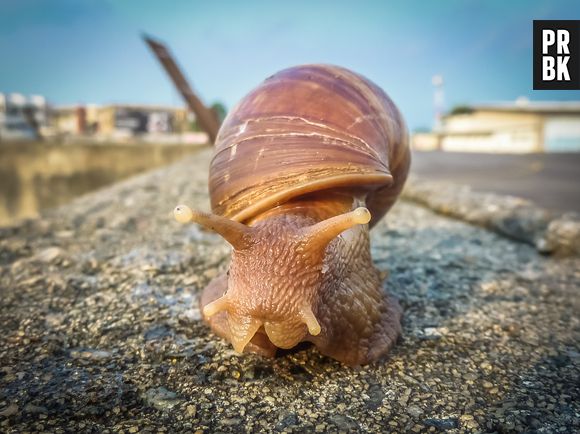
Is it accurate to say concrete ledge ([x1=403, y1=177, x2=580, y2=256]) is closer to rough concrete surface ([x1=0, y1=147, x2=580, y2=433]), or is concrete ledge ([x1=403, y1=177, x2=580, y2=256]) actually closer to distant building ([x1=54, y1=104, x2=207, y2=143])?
rough concrete surface ([x1=0, y1=147, x2=580, y2=433])

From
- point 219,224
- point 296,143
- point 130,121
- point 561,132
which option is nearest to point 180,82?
point 296,143

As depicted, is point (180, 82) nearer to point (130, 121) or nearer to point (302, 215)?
point (302, 215)

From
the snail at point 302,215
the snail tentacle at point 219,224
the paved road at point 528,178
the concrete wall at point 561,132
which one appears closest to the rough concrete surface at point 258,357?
the snail at point 302,215

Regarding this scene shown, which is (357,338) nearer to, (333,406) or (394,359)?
(394,359)

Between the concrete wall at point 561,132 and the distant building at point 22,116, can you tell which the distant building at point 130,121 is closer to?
the distant building at point 22,116

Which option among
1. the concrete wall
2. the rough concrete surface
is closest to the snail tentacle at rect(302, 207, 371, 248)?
the rough concrete surface

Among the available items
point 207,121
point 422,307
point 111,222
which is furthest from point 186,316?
point 207,121

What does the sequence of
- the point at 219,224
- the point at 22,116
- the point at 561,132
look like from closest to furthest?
the point at 219,224 → the point at 22,116 → the point at 561,132
